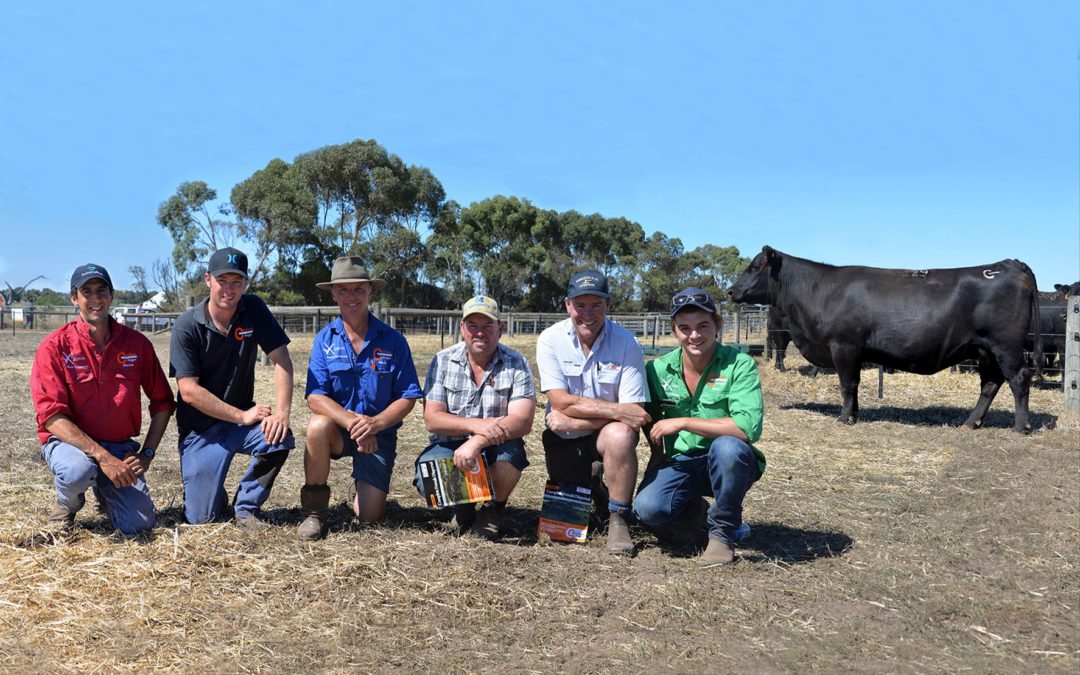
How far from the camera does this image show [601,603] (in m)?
3.52

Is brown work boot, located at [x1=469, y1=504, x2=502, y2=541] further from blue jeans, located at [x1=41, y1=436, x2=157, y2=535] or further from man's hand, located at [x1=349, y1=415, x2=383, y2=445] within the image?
blue jeans, located at [x1=41, y1=436, x2=157, y2=535]

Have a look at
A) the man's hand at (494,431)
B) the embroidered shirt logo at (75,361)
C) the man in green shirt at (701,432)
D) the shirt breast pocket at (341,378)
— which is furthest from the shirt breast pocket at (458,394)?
the embroidered shirt logo at (75,361)

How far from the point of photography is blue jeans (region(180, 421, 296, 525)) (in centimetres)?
434

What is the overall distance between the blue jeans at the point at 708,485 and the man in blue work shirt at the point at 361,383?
134cm

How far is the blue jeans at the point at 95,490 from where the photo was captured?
402 centimetres

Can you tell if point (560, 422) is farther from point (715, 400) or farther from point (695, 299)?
point (695, 299)

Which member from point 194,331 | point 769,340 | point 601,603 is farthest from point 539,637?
point 769,340

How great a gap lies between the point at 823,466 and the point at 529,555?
137 inches

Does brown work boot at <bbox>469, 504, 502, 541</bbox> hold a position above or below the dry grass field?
above

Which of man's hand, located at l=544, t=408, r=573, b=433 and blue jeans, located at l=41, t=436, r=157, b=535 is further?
man's hand, located at l=544, t=408, r=573, b=433

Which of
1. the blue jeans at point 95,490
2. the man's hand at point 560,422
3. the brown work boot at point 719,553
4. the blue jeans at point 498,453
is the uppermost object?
the man's hand at point 560,422

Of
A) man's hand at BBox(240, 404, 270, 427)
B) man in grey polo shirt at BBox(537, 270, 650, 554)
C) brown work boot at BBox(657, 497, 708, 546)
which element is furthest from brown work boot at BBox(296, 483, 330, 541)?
brown work boot at BBox(657, 497, 708, 546)

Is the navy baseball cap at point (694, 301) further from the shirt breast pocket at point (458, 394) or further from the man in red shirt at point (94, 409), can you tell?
the man in red shirt at point (94, 409)

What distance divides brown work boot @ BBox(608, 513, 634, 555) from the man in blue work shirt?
122 cm
